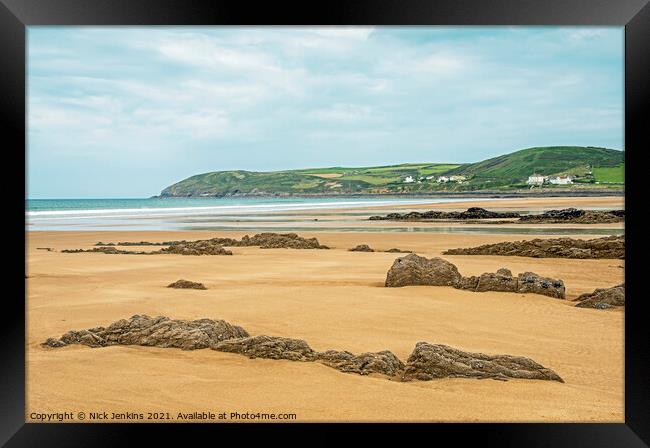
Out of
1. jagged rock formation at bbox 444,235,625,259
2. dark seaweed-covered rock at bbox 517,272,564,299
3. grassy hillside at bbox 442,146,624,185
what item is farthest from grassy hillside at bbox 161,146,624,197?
dark seaweed-covered rock at bbox 517,272,564,299

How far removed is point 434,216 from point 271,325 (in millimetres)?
16520

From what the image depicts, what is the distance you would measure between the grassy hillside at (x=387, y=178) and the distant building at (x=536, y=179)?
1.32 feet

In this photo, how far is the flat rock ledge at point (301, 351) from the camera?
10.8ft

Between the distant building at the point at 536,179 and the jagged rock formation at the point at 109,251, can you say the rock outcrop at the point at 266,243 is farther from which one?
the distant building at the point at 536,179

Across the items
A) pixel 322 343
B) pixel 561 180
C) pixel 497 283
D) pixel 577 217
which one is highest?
pixel 561 180

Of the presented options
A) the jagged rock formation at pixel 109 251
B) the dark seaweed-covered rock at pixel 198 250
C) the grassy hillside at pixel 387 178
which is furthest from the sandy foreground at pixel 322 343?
the grassy hillside at pixel 387 178

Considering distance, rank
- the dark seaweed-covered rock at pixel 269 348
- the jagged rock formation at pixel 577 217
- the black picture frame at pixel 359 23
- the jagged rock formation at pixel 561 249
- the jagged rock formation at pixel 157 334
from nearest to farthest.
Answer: the black picture frame at pixel 359 23, the dark seaweed-covered rock at pixel 269 348, the jagged rock formation at pixel 157 334, the jagged rock formation at pixel 561 249, the jagged rock formation at pixel 577 217

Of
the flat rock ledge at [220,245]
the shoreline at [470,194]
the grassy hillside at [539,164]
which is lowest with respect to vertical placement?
the flat rock ledge at [220,245]

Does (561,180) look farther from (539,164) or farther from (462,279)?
(462,279)

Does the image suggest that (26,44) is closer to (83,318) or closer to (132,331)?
(132,331)

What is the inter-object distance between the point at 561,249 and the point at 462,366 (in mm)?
6605

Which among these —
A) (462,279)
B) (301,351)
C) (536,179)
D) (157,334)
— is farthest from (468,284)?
(536,179)

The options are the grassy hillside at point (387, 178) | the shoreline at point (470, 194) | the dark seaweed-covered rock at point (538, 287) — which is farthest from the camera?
the grassy hillside at point (387, 178)

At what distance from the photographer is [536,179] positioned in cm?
3067
